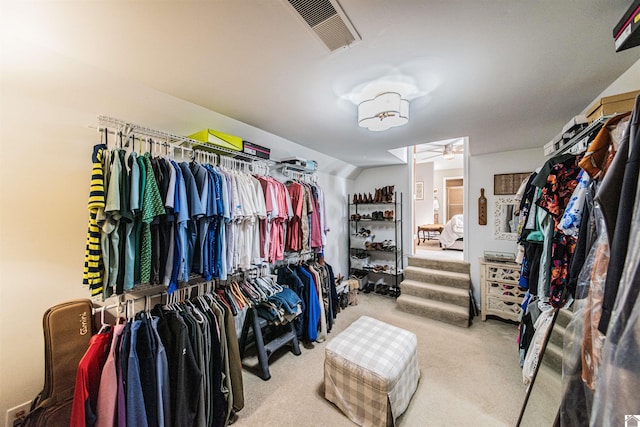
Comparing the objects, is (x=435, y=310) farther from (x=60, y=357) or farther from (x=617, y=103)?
(x=60, y=357)

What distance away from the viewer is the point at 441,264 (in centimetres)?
360

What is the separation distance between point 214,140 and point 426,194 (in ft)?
20.2

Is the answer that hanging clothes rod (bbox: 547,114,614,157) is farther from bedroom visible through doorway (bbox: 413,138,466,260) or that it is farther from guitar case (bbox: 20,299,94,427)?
bedroom visible through doorway (bbox: 413,138,466,260)

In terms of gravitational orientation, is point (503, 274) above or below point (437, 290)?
above

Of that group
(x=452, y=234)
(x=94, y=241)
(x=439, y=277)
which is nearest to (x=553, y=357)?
(x=439, y=277)

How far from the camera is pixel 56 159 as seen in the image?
135 centimetres

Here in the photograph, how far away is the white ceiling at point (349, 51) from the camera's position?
3.17 ft

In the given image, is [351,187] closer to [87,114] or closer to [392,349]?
[392,349]

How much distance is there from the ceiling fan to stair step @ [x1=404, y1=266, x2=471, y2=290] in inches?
108

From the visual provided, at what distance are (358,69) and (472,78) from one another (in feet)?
2.53

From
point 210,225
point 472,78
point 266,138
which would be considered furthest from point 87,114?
point 472,78

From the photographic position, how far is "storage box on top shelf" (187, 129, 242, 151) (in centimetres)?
172

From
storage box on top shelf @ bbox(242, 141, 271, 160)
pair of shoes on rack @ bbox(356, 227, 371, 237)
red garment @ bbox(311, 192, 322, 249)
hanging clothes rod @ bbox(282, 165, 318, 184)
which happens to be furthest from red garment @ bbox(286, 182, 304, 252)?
pair of shoes on rack @ bbox(356, 227, 371, 237)

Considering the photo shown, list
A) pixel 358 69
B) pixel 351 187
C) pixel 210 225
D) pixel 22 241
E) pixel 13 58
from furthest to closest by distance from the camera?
pixel 351 187, pixel 210 225, pixel 358 69, pixel 22 241, pixel 13 58
